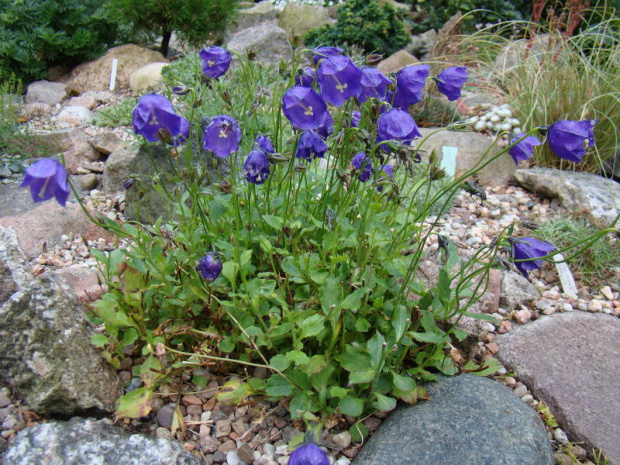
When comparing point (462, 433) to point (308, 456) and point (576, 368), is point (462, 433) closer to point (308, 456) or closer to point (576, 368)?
point (308, 456)

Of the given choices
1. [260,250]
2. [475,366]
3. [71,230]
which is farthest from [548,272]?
[71,230]

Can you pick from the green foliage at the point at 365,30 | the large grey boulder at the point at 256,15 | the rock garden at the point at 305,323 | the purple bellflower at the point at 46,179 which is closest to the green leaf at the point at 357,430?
the rock garden at the point at 305,323

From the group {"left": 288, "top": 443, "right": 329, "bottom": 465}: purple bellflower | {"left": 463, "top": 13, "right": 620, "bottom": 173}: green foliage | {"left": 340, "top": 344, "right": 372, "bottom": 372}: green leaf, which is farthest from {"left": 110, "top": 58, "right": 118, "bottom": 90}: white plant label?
{"left": 288, "top": 443, "right": 329, "bottom": 465}: purple bellflower

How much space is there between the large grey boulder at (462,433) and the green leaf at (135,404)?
31.9 inches

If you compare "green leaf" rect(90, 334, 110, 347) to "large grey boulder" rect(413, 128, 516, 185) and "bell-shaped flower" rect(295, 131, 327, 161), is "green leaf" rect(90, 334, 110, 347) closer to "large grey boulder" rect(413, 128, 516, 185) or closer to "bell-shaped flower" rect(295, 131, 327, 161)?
"bell-shaped flower" rect(295, 131, 327, 161)

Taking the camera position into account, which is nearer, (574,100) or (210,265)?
(210,265)

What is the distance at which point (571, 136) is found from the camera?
1811mm

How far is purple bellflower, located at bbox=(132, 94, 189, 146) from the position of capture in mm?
1832

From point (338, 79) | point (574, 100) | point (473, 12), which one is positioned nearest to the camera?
point (338, 79)

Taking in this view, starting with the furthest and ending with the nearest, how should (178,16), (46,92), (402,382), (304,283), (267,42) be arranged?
(267,42), (178,16), (46,92), (304,283), (402,382)

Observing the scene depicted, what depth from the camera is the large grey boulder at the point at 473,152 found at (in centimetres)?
495

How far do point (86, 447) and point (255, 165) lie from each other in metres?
1.12

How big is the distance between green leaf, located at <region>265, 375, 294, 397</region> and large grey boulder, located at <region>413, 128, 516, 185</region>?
11.2 ft

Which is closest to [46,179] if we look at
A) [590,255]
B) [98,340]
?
[98,340]
